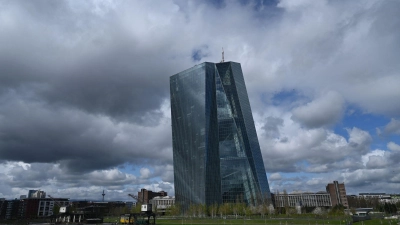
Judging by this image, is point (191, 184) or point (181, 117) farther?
point (181, 117)

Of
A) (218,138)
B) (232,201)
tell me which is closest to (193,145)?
(218,138)

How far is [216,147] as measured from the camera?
185 m

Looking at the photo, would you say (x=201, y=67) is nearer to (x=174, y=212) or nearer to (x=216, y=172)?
(x=216, y=172)

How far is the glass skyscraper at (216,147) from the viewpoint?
178 metres

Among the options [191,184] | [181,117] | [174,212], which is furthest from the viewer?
[181,117]

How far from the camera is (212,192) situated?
179 m

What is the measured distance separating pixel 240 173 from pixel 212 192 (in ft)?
65.1

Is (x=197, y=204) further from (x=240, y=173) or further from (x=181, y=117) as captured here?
(x=181, y=117)

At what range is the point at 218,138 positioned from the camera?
187 metres

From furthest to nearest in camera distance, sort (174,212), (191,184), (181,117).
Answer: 1. (181,117)
2. (191,184)
3. (174,212)

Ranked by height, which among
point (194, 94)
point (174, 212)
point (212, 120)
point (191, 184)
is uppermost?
point (194, 94)

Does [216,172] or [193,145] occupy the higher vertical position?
[193,145]

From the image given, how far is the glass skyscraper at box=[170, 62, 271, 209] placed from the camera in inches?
7013

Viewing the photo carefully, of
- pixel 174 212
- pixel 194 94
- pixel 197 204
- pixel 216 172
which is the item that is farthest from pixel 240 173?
pixel 194 94
